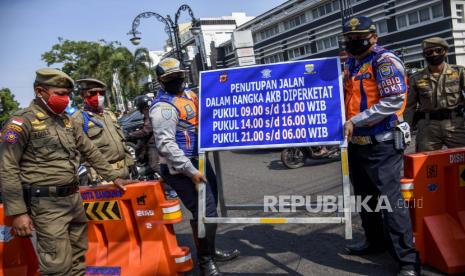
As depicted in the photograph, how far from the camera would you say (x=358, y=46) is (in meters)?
3.20

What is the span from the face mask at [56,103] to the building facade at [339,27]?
14.3 meters

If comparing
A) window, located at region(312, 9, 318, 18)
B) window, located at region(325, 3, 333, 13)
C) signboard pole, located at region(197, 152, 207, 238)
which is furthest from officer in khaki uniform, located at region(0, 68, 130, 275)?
window, located at region(312, 9, 318, 18)

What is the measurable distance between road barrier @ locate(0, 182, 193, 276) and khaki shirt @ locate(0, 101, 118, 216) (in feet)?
1.62

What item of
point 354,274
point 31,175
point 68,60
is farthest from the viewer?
point 68,60

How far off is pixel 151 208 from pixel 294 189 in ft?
12.7

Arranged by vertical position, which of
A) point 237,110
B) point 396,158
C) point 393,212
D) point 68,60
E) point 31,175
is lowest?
point 393,212

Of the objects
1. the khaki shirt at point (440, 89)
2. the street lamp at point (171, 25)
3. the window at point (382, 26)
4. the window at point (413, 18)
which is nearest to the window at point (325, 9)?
the window at point (382, 26)

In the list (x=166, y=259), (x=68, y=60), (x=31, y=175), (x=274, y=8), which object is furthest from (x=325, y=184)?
(x=68, y=60)

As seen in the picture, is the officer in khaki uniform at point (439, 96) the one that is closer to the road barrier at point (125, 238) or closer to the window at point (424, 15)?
the road barrier at point (125, 238)

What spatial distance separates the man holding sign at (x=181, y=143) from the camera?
3312 millimetres

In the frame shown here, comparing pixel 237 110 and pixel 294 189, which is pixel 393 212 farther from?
pixel 294 189

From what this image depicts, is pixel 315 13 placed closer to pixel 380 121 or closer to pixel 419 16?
pixel 419 16

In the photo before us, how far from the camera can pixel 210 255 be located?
11.8 feet

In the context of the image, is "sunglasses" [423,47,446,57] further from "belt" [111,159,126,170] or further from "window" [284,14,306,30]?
"window" [284,14,306,30]
